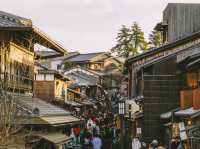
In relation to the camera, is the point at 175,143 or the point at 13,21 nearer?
the point at 13,21

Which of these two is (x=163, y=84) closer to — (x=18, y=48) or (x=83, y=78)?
(x=18, y=48)

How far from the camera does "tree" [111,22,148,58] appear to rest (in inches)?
3017

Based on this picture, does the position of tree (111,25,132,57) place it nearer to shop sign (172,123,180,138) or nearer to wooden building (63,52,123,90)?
wooden building (63,52,123,90)

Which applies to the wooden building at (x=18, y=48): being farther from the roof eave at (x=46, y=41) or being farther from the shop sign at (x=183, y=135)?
the shop sign at (x=183, y=135)

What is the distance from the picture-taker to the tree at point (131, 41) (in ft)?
251

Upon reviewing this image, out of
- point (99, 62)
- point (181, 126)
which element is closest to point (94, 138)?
point (181, 126)

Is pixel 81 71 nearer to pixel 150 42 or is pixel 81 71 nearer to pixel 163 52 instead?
pixel 150 42

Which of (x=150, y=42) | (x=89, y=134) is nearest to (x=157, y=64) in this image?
(x=89, y=134)

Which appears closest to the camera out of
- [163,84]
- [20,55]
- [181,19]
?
[20,55]

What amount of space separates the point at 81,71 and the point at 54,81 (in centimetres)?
3236

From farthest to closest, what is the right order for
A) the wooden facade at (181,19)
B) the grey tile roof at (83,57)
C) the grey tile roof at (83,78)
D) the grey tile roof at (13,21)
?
the grey tile roof at (83,57)
the grey tile roof at (83,78)
the wooden facade at (181,19)
the grey tile roof at (13,21)

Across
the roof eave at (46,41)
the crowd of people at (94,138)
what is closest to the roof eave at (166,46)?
the crowd of people at (94,138)

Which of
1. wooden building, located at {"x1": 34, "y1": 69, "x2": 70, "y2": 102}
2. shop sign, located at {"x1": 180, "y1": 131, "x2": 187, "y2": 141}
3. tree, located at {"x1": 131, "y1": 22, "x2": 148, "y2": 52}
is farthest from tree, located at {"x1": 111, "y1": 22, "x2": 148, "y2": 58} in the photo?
shop sign, located at {"x1": 180, "y1": 131, "x2": 187, "y2": 141}

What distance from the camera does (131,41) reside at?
256ft
